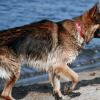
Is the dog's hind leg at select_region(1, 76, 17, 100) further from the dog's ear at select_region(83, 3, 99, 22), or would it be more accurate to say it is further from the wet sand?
the dog's ear at select_region(83, 3, 99, 22)

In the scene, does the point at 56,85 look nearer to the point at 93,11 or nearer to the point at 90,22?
the point at 90,22

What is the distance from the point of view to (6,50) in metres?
8.19

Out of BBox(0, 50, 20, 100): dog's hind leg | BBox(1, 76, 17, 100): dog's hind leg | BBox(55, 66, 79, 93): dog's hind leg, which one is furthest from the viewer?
BBox(55, 66, 79, 93): dog's hind leg

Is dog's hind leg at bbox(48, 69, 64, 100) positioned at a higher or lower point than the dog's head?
lower

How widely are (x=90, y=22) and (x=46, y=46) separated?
105 cm

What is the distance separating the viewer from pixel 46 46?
338 inches

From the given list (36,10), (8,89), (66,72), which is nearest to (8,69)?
(8,89)

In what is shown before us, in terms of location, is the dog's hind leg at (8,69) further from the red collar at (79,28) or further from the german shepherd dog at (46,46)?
the red collar at (79,28)

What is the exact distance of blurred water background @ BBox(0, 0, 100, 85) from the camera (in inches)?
694

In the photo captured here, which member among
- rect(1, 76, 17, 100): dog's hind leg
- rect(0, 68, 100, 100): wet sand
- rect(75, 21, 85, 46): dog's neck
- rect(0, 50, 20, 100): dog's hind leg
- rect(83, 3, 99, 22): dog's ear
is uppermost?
rect(83, 3, 99, 22): dog's ear

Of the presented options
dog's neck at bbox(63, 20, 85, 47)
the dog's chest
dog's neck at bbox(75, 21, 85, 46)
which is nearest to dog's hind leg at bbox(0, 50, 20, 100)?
the dog's chest

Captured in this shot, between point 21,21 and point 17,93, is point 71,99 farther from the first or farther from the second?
point 21,21

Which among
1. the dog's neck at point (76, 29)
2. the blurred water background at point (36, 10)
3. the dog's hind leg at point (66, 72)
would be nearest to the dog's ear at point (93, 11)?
the dog's neck at point (76, 29)

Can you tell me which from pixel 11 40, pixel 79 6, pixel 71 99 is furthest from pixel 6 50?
pixel 79 6
